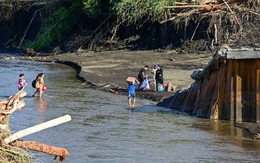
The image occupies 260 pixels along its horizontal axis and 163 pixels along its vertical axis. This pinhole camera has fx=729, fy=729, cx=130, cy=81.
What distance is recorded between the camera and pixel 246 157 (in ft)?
55.8

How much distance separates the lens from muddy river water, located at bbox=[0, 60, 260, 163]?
680 inches

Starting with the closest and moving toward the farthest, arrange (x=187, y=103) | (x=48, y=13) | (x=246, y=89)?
(x=246, y=89) → (x=187, y=103) → (x=48, y=13)

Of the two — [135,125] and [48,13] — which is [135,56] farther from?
[135,125]

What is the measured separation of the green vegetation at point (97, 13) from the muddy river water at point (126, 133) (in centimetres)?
1581

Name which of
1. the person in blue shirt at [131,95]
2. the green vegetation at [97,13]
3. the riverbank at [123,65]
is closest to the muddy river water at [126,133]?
the person in blue shirt at [131,95]

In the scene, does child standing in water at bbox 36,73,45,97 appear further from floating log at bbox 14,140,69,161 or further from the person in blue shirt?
floating log at bbox 14,140,69,161

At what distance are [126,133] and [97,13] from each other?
30.8 meters

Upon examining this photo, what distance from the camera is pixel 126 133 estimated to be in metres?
20.4

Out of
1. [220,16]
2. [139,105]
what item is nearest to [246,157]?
[139,105]

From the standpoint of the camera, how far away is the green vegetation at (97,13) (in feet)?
147

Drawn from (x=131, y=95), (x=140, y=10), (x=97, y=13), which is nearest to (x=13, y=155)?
(x=131, y=95)

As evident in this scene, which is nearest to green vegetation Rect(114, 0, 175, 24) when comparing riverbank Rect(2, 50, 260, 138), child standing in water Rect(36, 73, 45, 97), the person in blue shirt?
riverbank Rect(2, 50, 260, 138)

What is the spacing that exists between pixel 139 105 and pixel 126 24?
23.4 m

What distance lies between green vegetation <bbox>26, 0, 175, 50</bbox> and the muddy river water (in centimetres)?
1581
